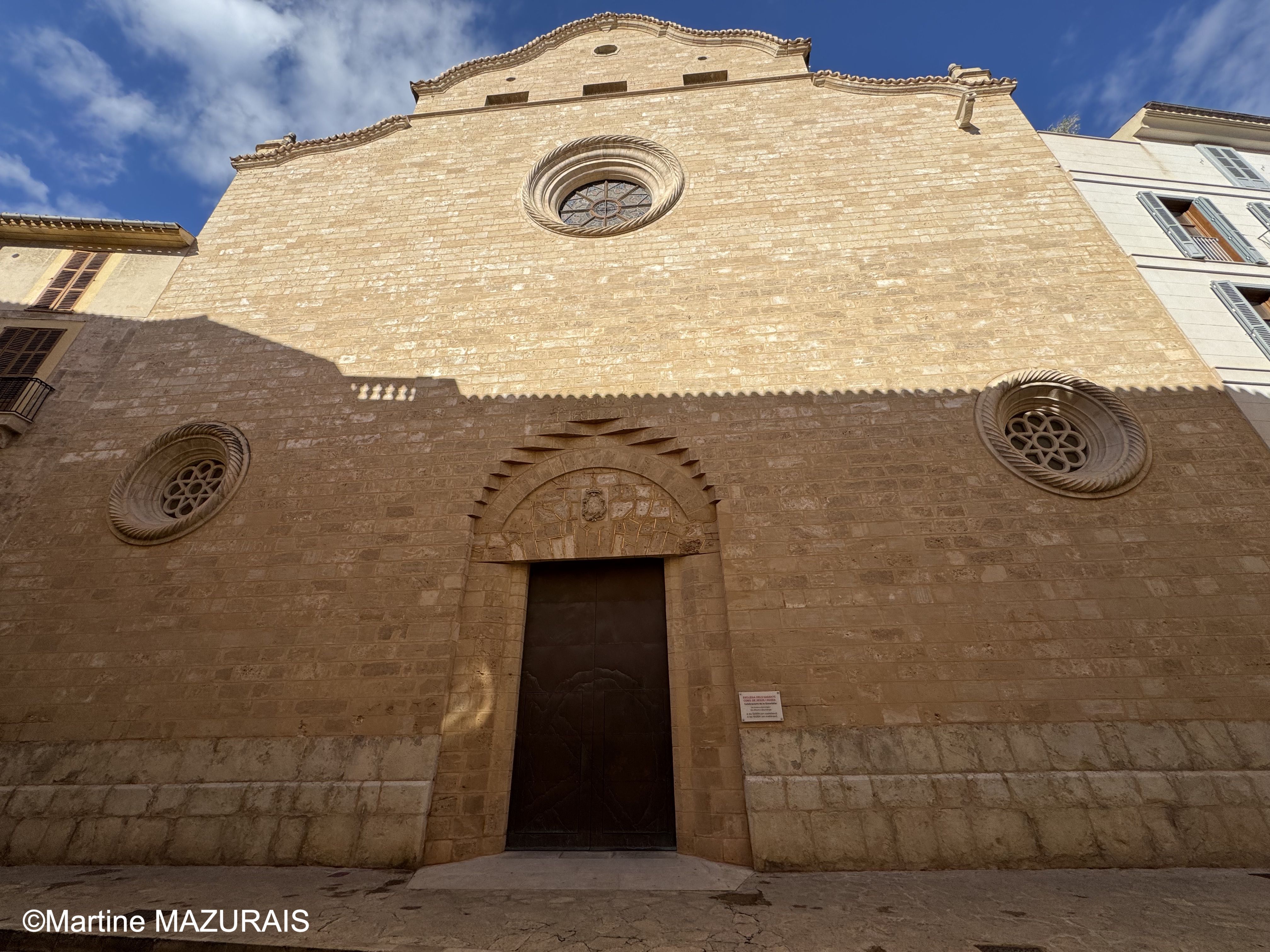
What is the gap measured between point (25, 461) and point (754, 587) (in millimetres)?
9404

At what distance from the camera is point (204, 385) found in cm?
743

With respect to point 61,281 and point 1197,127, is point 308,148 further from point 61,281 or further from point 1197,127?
point 1197,127

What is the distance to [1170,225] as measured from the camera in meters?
7.98

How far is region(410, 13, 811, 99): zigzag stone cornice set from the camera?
1026 centimetres

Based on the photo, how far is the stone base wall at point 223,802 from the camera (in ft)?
15.5

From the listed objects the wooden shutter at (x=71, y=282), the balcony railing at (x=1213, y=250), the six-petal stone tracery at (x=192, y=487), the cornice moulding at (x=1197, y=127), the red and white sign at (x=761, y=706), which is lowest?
the red and white sign at (x=761, y=706)

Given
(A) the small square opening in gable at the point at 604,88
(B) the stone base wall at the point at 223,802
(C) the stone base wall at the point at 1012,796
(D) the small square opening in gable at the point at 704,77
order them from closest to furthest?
(C) the stone base wall at the point at 1012,796 → (B) the stone base wall at the point at 223,802 → (D) the small square opening in gable at the point at 704,77 → (A) the small square opening in gable at the point at 604,88

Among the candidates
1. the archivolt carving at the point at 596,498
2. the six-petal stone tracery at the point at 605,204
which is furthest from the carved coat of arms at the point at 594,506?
the six-petal stone tracery at the point at 605,204

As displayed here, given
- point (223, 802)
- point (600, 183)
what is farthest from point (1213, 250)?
point (223, 802)

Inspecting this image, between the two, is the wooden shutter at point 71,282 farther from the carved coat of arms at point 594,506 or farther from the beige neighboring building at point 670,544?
the carved coat of arms at point 594,506

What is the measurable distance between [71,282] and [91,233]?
1.01 metres

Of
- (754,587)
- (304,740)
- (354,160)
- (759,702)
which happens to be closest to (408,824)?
(304,740)

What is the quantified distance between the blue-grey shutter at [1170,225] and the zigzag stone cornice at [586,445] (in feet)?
25.7

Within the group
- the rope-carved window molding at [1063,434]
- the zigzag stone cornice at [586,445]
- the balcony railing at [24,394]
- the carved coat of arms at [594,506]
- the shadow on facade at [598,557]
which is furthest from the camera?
the balcony railing at [24,394]
